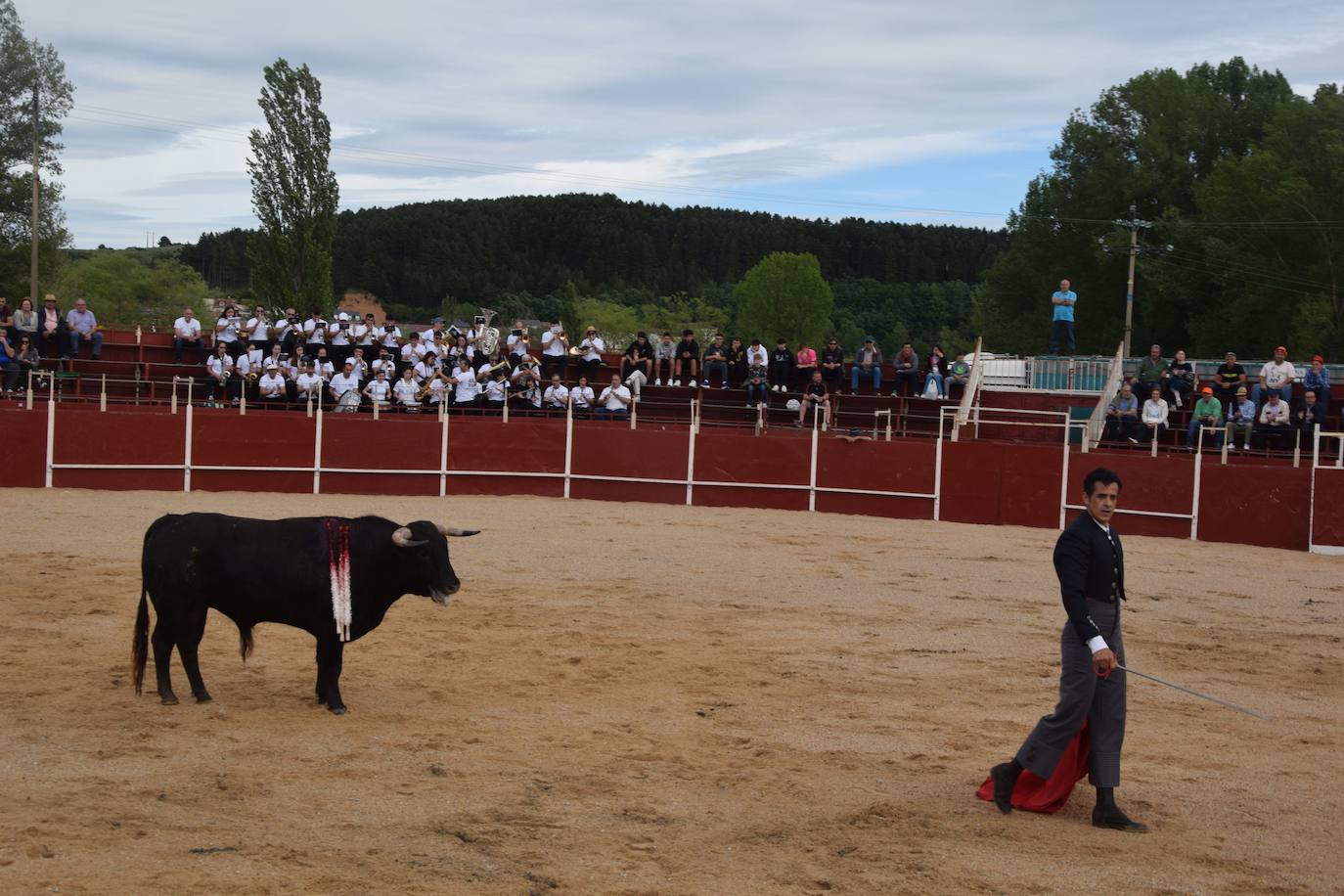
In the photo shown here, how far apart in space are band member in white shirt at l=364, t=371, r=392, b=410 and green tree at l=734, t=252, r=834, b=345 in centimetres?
7367

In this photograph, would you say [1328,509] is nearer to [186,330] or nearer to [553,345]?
[553,345]

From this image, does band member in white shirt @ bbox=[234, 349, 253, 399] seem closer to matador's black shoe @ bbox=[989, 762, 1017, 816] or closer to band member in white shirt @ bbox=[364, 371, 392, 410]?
band member in white shirt @ bbox=[364, 371, 392, 410]

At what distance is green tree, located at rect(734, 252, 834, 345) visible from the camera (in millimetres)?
95125

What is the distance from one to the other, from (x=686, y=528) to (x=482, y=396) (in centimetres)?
539

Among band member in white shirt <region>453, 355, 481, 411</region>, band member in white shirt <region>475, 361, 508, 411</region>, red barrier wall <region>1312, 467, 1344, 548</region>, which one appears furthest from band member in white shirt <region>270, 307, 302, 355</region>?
red barrier wall <region>1312, 467, 1344, 548</region>

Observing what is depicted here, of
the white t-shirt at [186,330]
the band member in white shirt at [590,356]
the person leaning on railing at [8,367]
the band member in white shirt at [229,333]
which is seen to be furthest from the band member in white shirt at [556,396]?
the person leaning on railing at [8,367]

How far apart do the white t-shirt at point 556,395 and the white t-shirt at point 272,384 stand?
4106mm

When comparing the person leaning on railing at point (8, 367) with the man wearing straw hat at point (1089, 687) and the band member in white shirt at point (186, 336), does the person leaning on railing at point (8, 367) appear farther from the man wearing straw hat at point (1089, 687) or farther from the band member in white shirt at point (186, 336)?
the man wearing straw hat at point (1089, 687)

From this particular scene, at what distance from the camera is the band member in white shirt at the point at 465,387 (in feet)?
71.6

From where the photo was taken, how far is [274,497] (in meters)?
19.7

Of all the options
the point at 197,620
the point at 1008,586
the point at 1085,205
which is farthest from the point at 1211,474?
the point at 1085,205

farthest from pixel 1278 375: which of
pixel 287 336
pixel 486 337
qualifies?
pixel 287 336

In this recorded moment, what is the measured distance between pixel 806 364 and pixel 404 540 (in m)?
16.8

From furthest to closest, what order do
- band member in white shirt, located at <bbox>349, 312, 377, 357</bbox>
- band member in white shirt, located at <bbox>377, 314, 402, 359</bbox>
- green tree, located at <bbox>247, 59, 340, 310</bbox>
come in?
green tree, located at <bbox>247, 59, 340, 310</bbox>, band member in white shirt, located at <bbox>377, 314, 402, 359</bbox>, band member in white shirt, located at <bbox>349, 312, 377, 357</bbox>
